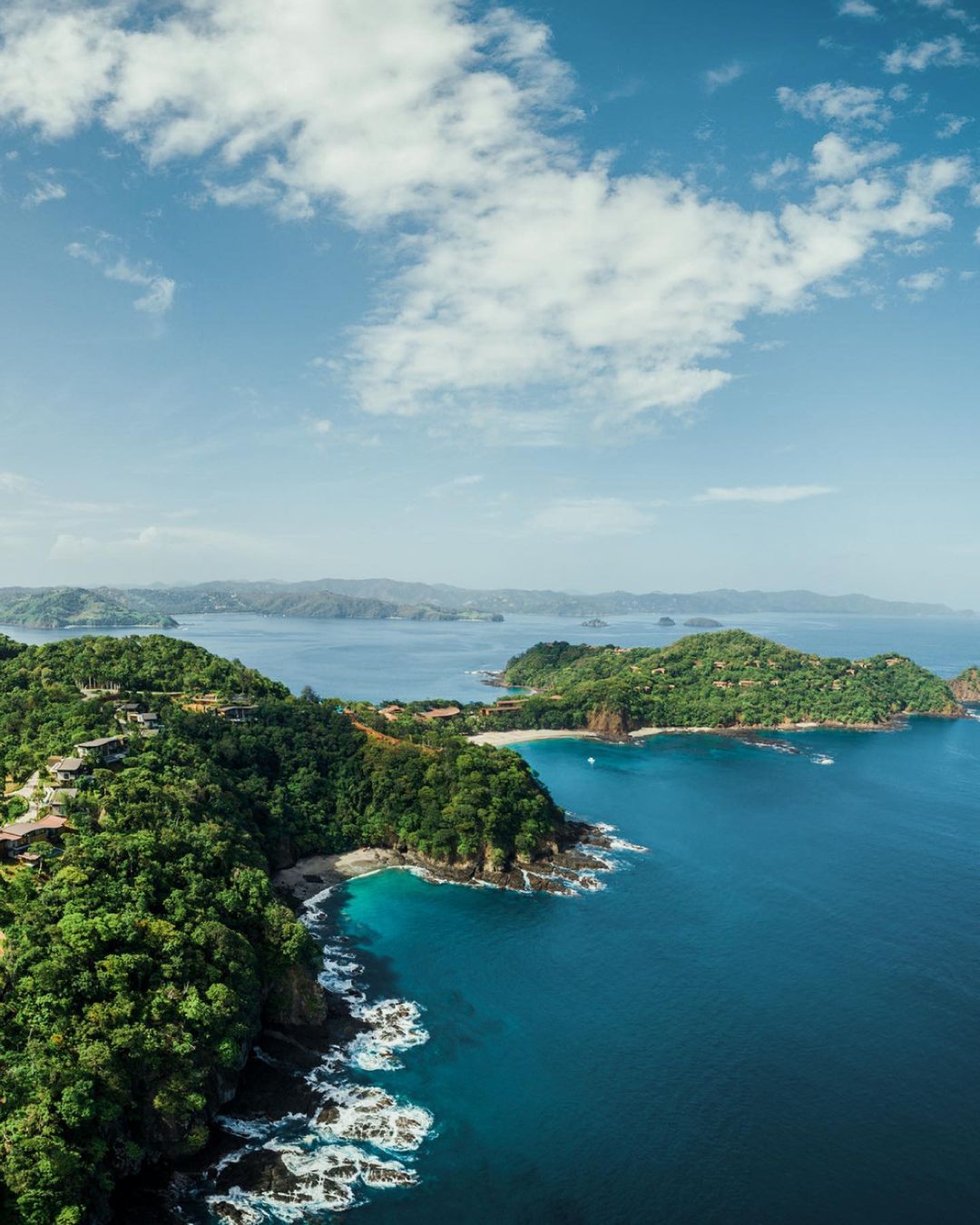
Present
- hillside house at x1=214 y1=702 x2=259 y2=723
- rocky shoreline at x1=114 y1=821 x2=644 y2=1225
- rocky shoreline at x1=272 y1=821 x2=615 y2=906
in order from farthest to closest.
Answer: hillside house at x1=214 y1=702 x2=259 y2=723 → rocky shoreline at x1=272 y1=821 x2=615 y2=906 → rocky shoreline at x1=114 y1=821 x2=644 y2=1225

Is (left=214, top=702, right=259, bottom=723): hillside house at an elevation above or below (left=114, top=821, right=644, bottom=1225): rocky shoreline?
above

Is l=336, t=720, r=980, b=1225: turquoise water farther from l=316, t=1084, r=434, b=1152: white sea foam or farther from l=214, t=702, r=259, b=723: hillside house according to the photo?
l=214, t=702, r=259, b=723: hillside house

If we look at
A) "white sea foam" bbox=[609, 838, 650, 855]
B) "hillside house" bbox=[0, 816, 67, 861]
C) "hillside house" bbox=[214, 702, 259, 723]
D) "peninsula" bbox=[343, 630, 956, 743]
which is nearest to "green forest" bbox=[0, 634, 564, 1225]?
"hillside house" bbox=[0, 816, 67, 861]

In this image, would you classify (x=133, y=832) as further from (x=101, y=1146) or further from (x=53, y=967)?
(x=101, y=1146)

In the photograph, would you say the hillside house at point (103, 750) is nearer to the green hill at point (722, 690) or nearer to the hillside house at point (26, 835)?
the hillside house at point (26, 835)

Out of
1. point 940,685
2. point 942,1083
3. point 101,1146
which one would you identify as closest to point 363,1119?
point 101,1146

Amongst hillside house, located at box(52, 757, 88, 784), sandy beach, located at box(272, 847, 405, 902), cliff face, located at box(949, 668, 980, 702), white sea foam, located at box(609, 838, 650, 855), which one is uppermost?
cliff face, located at box(949, 668, 980, 702)
